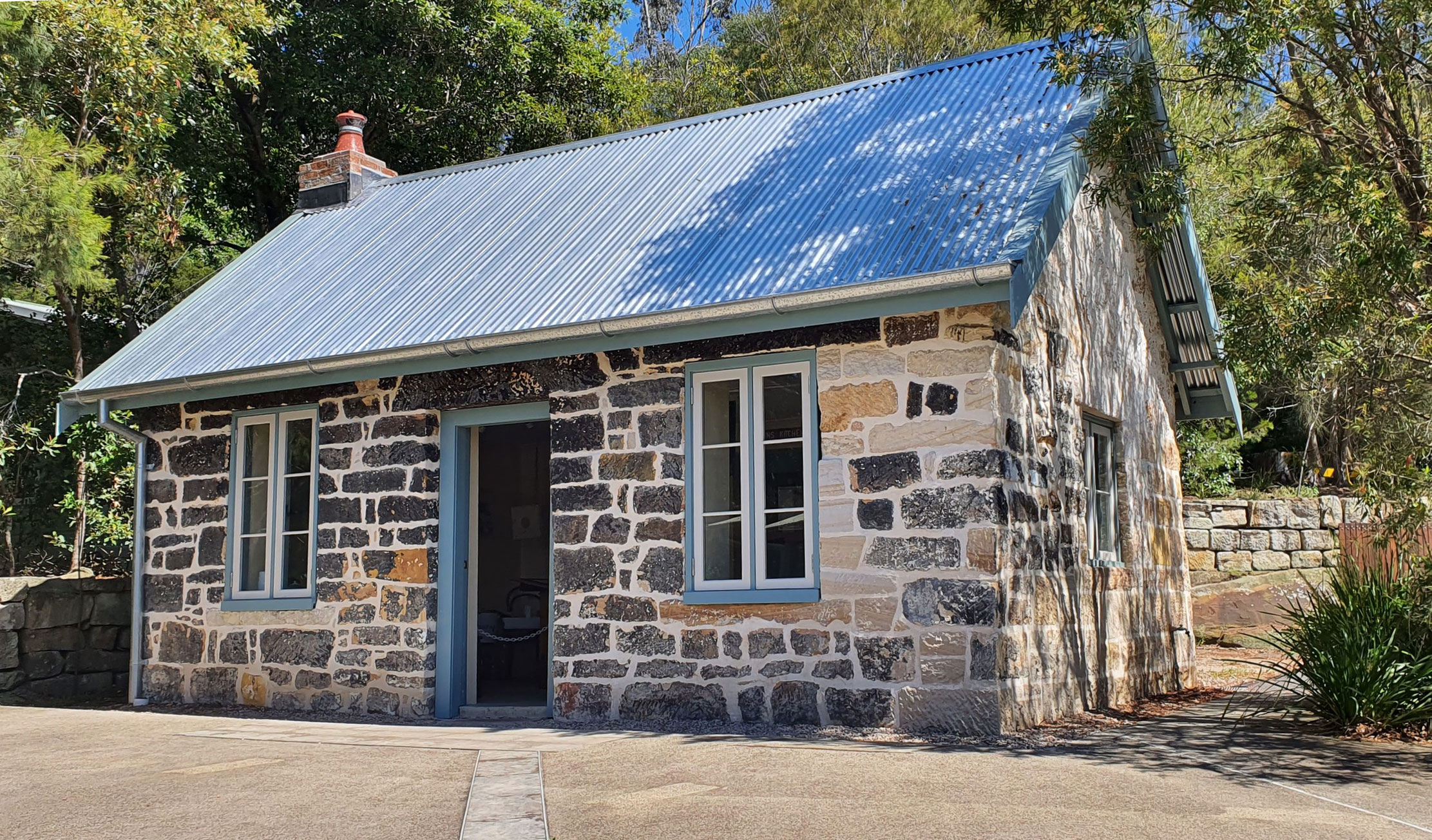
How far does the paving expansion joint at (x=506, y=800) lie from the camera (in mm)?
5020

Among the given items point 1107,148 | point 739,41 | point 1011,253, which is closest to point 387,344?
point 1011,253

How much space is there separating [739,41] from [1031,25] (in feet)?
60.9

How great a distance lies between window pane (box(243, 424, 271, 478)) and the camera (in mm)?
10672

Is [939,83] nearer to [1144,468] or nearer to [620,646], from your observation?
[1144,468]

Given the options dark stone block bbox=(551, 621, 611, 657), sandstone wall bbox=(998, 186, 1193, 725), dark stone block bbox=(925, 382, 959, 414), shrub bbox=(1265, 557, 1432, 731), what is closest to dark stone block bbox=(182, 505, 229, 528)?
dark stone block bbox=(551, 621, 611, 657)

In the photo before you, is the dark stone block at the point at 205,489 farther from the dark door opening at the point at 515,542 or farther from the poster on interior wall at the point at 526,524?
the poster on interior wall at the point at 526,524

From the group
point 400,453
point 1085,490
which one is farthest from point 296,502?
point 1085,490

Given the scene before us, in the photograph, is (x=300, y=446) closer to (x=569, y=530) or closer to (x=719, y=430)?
(x=569, y=530)

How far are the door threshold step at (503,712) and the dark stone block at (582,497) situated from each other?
1575 mm

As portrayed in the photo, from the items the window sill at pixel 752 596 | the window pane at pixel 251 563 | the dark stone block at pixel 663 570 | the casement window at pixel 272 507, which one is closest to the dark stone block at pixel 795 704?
the window sill at pixel 752 596

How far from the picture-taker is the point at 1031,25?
27.8 ft

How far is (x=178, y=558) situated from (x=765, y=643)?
558cm

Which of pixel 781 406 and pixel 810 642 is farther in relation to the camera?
pixel 781 406

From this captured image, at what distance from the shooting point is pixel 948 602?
24.9 feet
